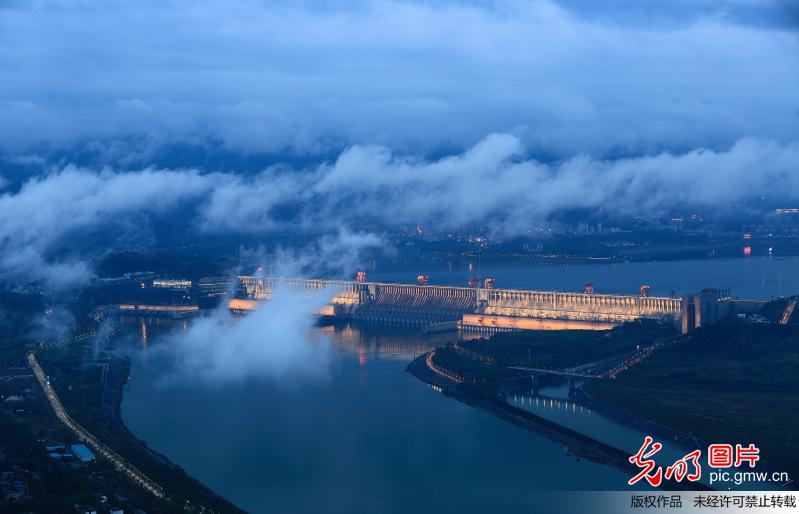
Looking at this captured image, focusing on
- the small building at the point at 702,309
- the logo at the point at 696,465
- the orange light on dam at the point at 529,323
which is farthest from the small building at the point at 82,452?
the small building at the point at 702,309

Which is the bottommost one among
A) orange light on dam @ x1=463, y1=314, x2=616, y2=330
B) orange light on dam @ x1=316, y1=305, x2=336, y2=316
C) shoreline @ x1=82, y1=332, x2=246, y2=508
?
shoreline @ x1=82, y1=332, x2=246, y2=508

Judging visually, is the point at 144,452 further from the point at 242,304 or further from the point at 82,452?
the point at 242,304

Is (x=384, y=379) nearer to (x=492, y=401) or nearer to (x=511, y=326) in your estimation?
(x=492, y=401)

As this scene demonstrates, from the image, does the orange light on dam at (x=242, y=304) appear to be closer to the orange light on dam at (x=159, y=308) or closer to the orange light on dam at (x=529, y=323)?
the orange light on dam at (x=159, y=308)

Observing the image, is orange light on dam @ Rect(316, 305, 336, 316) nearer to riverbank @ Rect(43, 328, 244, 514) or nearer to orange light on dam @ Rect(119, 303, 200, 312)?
orange light on dam @ Rect(119, 303, 200, 312)

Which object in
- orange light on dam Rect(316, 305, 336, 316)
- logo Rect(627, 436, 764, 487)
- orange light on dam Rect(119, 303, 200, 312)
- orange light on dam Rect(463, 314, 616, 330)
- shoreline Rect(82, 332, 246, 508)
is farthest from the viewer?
orange light on dam Rect(119, 303, 200, 312)

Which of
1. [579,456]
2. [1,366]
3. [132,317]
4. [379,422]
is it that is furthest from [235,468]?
[132,317]

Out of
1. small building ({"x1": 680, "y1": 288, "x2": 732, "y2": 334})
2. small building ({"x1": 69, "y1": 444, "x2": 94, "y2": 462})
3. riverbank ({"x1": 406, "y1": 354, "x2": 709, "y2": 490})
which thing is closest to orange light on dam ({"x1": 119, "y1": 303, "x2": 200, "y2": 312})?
riverbank ({"x1": 406, "y1": 354, "x2": 709, "y2": 490})
